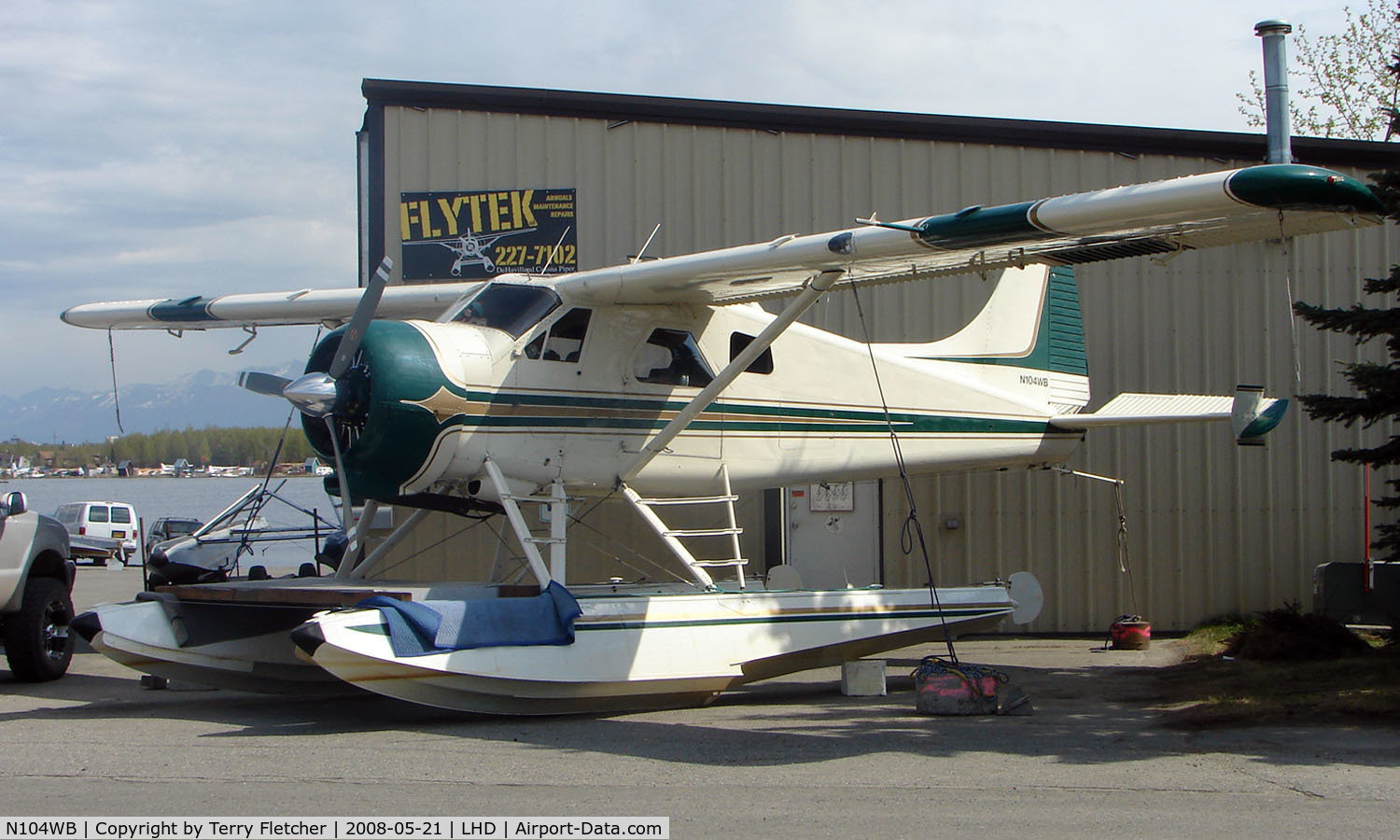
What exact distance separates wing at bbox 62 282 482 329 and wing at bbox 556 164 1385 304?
8.41 ft

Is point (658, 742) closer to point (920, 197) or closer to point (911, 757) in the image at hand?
point (911, 757)

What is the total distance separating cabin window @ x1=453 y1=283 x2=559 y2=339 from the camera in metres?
9.12

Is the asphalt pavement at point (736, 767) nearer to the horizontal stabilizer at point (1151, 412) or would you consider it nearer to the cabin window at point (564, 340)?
the cabin window at point (564, 340)

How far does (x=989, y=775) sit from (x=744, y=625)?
302 cm

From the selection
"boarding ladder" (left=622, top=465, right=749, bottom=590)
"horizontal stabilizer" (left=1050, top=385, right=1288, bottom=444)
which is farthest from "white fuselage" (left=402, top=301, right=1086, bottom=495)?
"horizontal stabilizer" (left=1050, top=385, right=1288, bottom=444)

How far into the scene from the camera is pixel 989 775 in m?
5.88

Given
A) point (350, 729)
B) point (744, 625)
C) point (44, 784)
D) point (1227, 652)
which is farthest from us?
point (1227, 652)

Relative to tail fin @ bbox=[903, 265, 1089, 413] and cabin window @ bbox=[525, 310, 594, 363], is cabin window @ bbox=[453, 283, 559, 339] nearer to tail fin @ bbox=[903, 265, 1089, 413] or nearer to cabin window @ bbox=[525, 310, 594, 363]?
cabin window @ bbox=[525, 310, 594, 363]

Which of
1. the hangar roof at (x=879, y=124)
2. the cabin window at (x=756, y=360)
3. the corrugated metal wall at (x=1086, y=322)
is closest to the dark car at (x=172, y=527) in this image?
the corrugated metal wall at (x=1086, y=322)

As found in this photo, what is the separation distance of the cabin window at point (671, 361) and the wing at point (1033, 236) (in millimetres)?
360

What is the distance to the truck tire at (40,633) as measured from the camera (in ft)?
31.5

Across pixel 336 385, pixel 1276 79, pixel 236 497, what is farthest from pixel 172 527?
pixel 236 497

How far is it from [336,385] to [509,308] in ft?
4.79

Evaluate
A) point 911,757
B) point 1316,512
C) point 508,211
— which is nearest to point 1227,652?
point 1316,512
